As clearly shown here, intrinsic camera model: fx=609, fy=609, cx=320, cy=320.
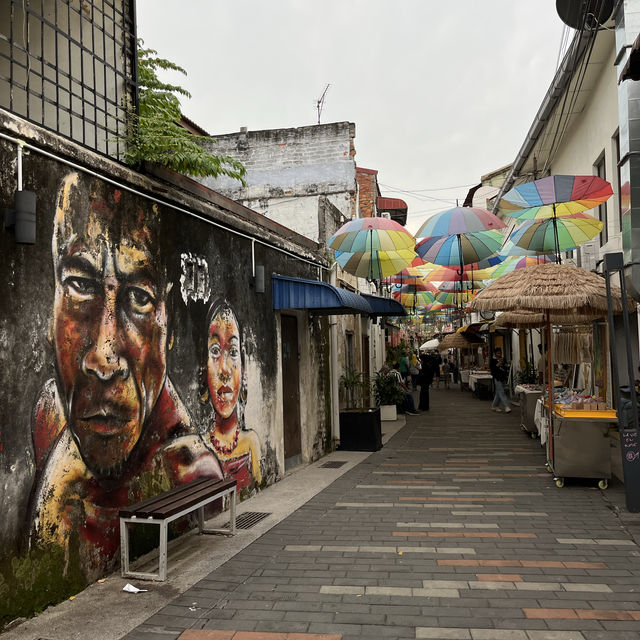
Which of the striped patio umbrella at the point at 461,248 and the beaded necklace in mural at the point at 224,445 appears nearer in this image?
the beaded necklace in mural at the point at 224,445

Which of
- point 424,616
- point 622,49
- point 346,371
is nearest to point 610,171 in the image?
point 622,49

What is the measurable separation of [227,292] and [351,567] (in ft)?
11.8

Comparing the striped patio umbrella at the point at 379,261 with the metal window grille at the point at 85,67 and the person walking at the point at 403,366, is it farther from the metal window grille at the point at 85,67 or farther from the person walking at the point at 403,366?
the person walking at the point at 403,366

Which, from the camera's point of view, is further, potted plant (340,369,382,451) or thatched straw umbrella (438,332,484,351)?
thatched straw umbrella (438,332,484,351)

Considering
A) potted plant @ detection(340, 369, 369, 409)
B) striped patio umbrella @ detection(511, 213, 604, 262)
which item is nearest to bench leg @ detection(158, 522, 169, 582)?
striped patio umbrella @ detection(511, 213, 604, 262)

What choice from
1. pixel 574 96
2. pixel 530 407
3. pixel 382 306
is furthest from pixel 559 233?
pixel 530 407

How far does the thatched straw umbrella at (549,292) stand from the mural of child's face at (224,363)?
11.7ft

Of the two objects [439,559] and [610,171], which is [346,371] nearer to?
[610,171]

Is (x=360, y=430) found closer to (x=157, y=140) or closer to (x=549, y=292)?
(x=549, y=292)

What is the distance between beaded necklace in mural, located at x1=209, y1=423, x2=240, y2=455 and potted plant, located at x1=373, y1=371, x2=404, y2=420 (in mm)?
8829

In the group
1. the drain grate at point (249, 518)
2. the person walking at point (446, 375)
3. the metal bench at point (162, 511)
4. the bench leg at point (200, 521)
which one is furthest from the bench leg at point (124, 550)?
the person walking at point (446, 375)

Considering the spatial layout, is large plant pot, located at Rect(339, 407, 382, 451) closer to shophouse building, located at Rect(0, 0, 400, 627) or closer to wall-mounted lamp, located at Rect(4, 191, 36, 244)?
shophouse building, located at Rect(0, 0, 400, 627)

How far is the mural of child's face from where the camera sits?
686 centimetres

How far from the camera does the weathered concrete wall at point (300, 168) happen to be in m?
15.5
